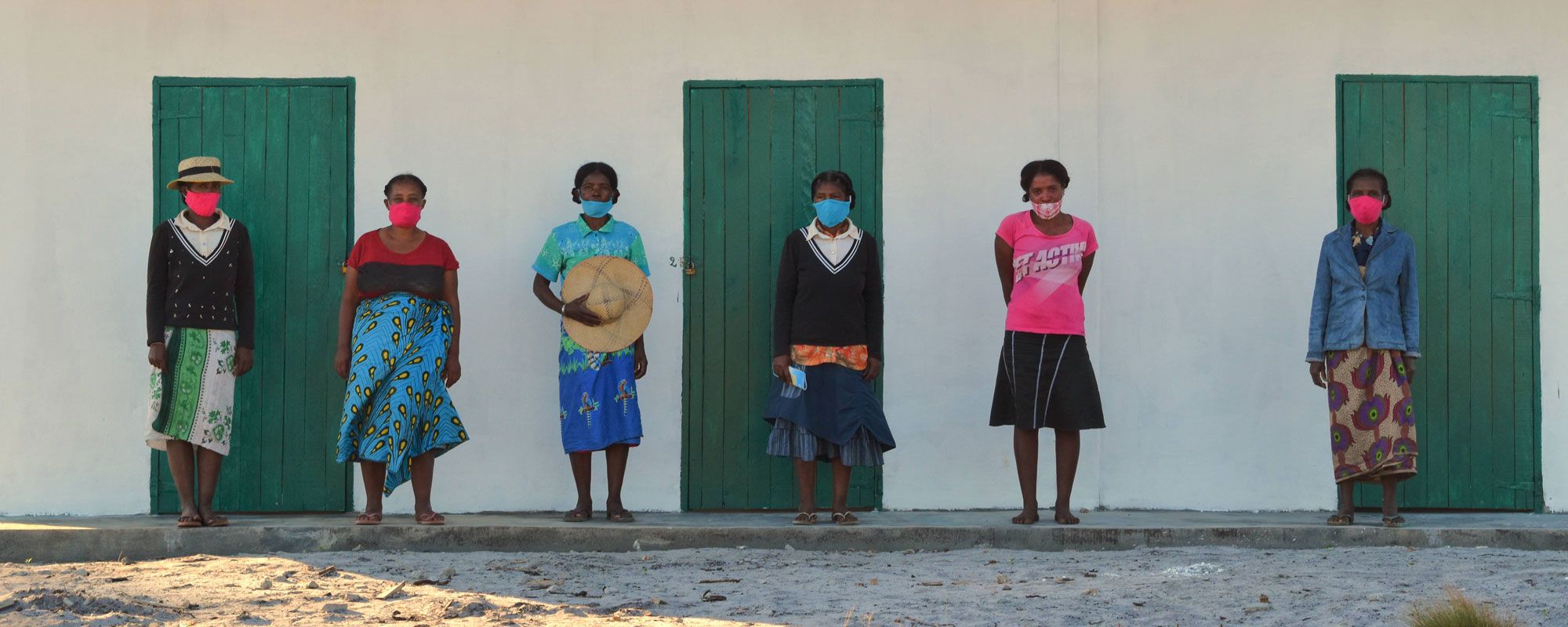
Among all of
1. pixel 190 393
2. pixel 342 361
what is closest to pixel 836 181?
pixel 342 361

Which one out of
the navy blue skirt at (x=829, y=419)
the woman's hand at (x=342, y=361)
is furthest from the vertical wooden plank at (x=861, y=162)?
the woman's hand at (x=342, y=361)

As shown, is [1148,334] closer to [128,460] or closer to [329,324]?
[329,324]

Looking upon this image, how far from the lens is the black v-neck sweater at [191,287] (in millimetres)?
7184

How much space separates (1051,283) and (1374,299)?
1384mm

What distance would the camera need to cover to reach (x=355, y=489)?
801 cm

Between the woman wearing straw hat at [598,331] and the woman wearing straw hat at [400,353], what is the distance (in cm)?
49

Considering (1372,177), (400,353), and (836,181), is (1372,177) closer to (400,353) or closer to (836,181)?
(836,181)

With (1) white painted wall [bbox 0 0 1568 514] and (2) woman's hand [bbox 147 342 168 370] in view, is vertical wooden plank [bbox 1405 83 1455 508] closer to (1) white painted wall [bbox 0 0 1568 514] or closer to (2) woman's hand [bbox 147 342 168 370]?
(1) white painted wall [bbox 0 0 1568 514]

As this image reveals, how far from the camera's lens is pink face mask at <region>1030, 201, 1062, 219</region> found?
734cm

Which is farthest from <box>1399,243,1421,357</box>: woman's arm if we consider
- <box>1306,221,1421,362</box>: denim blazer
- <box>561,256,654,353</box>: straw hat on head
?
<box>561,256,654,353</box>: straw hat on head

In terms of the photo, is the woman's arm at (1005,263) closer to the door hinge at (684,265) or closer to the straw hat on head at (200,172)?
the door hinge at (684,265)

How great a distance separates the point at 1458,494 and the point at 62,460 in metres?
6.59

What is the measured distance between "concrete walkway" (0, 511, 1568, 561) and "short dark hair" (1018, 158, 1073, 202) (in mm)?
1502

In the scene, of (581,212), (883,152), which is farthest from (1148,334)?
(581,212)
